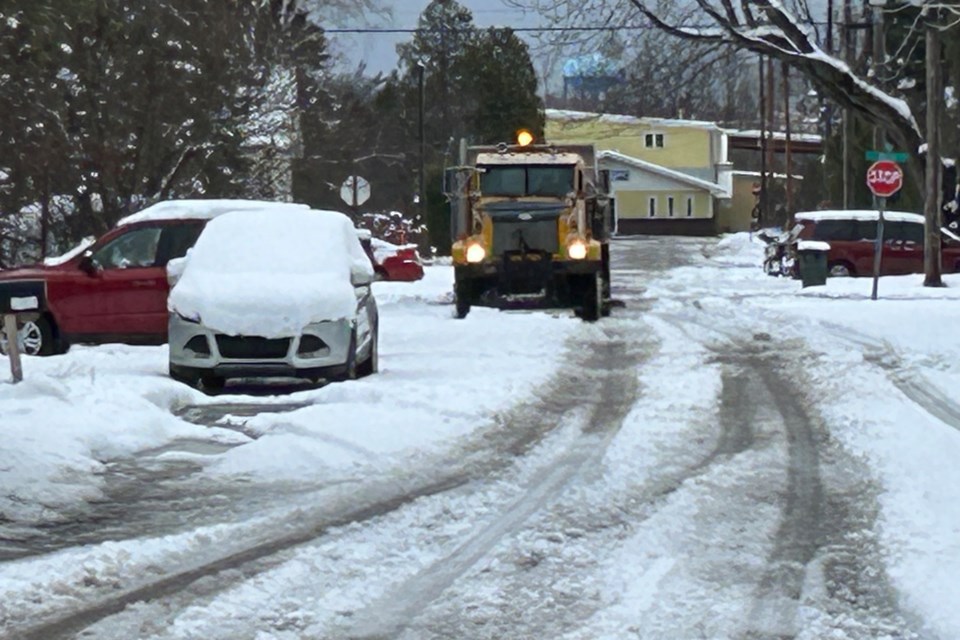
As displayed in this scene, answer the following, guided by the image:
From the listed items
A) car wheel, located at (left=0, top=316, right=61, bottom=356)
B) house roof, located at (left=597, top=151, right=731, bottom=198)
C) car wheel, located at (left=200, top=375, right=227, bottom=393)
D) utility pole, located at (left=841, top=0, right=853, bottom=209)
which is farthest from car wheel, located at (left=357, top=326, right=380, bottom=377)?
house roof, located at (left=597, top=151, right=731, bottom=198)

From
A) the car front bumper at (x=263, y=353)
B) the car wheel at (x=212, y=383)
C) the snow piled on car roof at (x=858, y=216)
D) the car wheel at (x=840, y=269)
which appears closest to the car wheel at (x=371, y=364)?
the car front bumper at (x=263, y=353)

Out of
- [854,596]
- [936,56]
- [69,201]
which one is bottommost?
[854,596]

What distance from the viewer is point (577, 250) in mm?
23766

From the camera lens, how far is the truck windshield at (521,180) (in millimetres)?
24344

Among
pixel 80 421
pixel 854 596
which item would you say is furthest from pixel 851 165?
pixel 854 596

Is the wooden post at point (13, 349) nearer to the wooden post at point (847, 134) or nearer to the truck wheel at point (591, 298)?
the truck wheel at point (591, 298)

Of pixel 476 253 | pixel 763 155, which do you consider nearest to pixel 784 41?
pixel 476 253

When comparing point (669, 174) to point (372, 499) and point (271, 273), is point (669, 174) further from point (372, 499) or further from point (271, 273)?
point (372, 499)

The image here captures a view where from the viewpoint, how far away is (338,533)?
8.21 meters

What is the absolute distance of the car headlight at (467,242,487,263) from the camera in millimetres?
24078

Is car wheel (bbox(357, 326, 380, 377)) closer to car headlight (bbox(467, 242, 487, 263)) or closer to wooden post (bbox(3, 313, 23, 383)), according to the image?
wooden post (bbox(3, 313, 23, 383))

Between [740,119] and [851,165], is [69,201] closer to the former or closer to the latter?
[851,165]

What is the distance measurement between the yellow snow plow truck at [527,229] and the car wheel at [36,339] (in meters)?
7.15

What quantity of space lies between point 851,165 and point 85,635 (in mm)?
43946
